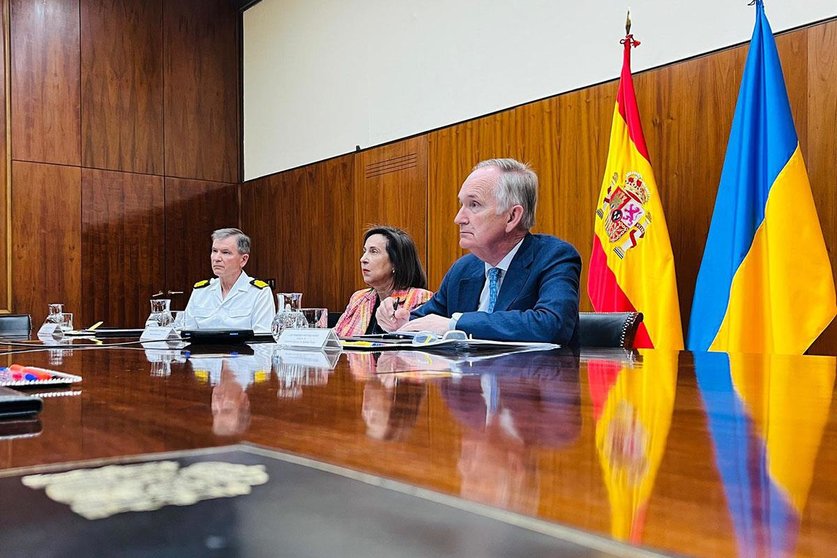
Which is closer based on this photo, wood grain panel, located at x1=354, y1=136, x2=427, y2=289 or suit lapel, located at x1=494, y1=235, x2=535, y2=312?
suit lapel, located at x1=494, y1=235, x2=535, y2=312

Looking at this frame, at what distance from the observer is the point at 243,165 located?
296 inches

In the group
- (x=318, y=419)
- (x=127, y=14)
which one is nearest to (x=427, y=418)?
(x=318, y=419)

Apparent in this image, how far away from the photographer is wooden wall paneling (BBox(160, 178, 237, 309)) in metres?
7.06

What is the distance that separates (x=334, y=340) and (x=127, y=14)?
6165 mm

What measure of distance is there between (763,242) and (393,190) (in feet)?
10.4

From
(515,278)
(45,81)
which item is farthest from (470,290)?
(45,81)

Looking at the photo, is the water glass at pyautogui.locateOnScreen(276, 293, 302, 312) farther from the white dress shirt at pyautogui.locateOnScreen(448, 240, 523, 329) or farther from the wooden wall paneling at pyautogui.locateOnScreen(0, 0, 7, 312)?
the wooden wall paneling at pyautogui.locateOnScreen(0, 0, 7, 312)

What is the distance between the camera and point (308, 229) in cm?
675

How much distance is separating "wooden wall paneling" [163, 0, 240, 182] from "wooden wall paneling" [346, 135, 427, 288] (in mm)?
1876

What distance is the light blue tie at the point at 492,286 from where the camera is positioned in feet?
8.39

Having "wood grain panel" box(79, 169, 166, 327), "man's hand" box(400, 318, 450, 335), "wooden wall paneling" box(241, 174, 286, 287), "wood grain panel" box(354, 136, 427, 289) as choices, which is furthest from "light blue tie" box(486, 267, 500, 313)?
"wood grain panel" box(79, 169, 166, 327)

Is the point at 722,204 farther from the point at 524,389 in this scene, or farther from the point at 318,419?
the point at 318,419

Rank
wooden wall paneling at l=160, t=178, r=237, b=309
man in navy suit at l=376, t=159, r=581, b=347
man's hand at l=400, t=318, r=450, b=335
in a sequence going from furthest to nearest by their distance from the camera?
wooden wall paneling at l=160, t=178, r=237, b=309 → man in navy suit at l=376, t=159, r=581, b=347 → man's hand at l=400, t=318, r=450, b=335

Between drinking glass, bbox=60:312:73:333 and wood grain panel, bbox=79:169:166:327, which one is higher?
wood grain panel, bbox=79:169:166:327
